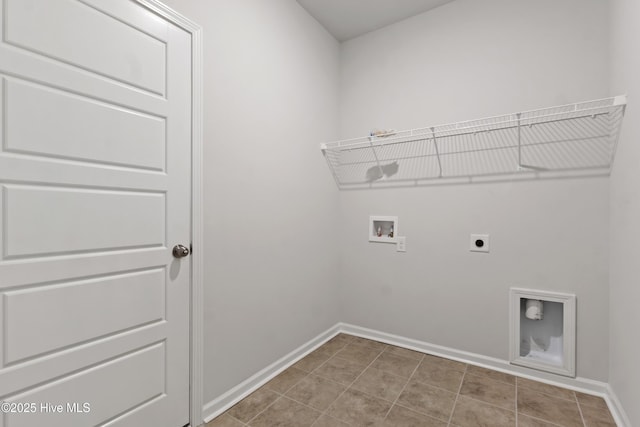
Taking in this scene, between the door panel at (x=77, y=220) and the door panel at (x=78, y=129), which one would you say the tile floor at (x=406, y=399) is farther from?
the door panel at (x=78, y=129)

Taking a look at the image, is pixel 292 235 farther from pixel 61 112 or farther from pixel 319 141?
pixel 61 112

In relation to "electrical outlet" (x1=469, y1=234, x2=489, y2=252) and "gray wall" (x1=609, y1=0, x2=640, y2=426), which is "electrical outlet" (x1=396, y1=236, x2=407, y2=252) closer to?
"electrical outlet" (x1=469, y1=234, x2=489, y2=252)

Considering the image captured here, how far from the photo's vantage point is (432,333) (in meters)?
2.39

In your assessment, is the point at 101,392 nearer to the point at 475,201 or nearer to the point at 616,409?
the point at 475,201

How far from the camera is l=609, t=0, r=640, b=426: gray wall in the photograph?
1404 mm

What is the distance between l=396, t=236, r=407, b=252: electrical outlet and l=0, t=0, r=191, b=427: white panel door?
166 centimetres

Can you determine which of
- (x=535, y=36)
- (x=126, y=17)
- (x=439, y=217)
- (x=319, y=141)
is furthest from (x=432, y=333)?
(x=126, y=17)

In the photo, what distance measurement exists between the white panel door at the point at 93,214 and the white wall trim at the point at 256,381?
7.7 inches

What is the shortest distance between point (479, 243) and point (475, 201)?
1.01 feet

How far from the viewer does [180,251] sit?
1.50 m

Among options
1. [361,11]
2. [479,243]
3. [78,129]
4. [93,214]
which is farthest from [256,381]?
[361,11]

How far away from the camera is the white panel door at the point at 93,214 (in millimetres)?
1026

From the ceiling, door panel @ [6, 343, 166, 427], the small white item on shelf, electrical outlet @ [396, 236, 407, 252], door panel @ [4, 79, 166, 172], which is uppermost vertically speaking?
the ceiling

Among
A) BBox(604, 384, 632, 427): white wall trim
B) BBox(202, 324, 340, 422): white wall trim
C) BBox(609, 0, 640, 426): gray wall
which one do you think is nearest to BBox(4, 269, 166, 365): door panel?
BBox(202, 324, 340, 422): white wall trim
